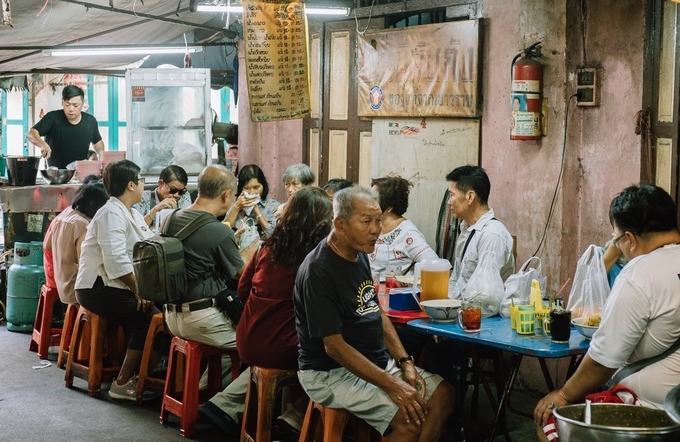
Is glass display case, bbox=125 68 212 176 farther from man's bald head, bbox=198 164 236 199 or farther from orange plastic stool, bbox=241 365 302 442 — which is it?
orange plastic stool, bbox=241 365 302 442

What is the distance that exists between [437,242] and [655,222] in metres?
3.85

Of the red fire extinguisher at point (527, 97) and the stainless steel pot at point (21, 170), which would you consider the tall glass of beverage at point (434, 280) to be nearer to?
the red fire extinguisher at point (527, 97)

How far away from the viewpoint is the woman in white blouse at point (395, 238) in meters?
6.80

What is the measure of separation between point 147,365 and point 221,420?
1.10 meters

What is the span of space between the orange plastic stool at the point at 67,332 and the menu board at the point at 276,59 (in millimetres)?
2275

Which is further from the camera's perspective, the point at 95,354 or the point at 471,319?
the point at 95,354

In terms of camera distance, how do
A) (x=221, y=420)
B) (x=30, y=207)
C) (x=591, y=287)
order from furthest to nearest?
(x=30, y=207) → (x=221, y=420) → (x=591, y=287)

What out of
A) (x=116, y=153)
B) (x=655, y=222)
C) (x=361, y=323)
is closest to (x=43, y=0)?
A: (x=116, y=153)

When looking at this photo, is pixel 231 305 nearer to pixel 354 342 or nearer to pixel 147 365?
pixel 147 365

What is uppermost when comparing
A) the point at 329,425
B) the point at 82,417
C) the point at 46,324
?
the point at 329,425

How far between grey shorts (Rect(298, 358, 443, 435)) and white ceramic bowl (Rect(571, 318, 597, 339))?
3.44ft

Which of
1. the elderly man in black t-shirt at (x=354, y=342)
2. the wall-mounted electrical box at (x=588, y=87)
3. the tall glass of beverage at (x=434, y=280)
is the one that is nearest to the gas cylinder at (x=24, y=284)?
the tall glass of beverage at (x=434, y=280)

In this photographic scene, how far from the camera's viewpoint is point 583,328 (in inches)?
184

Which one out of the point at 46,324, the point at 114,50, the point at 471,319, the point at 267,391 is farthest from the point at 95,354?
the point at 114,50
